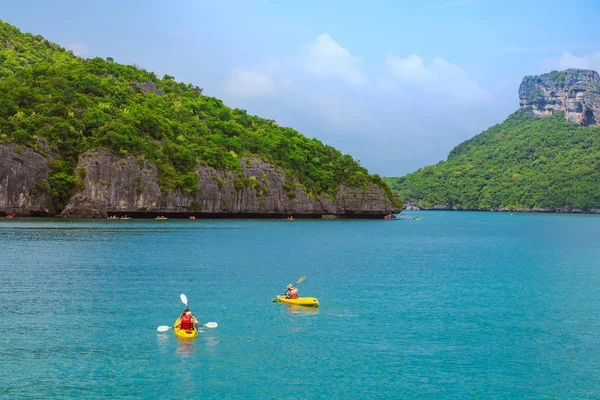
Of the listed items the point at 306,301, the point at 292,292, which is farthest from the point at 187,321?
the point at 306,301

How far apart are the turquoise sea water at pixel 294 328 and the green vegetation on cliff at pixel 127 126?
221 ft

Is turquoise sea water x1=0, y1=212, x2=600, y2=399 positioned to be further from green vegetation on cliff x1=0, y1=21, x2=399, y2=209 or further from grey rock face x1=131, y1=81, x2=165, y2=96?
grey rock face x1=131, y1=81, x2=165, y2=96

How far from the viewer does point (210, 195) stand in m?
144

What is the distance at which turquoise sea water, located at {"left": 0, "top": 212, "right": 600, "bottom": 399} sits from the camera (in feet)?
82.3

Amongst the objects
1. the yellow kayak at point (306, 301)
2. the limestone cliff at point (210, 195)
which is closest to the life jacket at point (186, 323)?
the yellow kayak at point (306, 301)

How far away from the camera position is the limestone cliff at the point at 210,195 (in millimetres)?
125438

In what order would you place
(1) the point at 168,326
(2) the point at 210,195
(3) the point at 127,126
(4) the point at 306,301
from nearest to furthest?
(1) the point at 168,326
(4) the point at 306,301
(3) the point at 127,126
(2) the point at 210,195

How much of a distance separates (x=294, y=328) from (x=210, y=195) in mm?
111914

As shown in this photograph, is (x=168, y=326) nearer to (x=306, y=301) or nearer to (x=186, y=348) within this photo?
(x=186, y=348)

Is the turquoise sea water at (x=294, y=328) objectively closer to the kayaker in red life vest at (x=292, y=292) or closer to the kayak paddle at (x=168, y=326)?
the kayak paddle at (x=168, y=326)

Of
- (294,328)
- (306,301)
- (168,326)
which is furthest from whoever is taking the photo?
(306,301)

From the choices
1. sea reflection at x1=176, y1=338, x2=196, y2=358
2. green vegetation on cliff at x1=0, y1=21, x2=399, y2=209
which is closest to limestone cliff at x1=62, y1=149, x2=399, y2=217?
green vegetation on cliff at x1=0, y1=21, x2=399, y2=209

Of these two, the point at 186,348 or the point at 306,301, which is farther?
the point at 306,301

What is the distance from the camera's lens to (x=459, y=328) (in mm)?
34656
